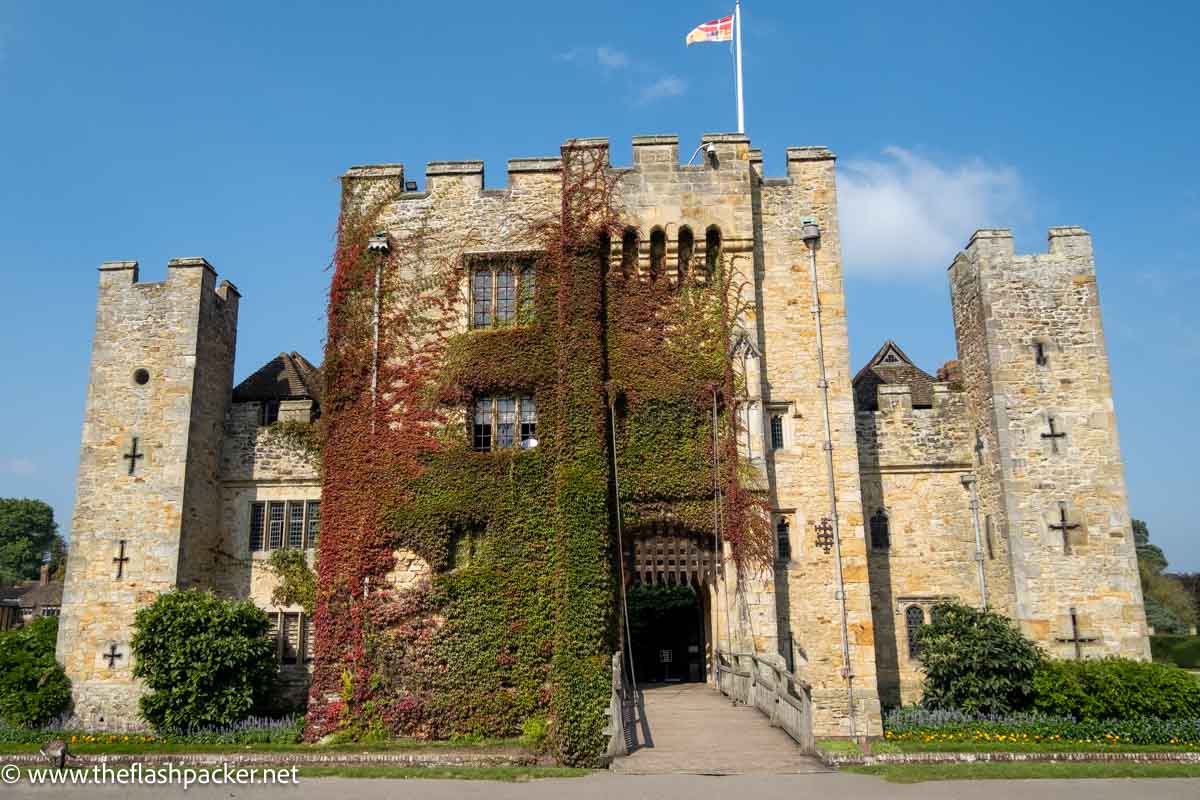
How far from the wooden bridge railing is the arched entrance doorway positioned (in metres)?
1.34

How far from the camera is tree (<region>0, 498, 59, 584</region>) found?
82.0m

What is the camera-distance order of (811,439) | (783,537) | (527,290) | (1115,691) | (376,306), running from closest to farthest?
(1115,691)
(783,537)
(811,439)
(527,290)
(376,306)

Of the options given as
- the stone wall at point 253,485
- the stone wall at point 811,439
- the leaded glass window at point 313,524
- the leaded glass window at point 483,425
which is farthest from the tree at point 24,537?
the stone wall at point 811,439

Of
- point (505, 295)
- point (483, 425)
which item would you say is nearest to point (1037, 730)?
point (483, 425)

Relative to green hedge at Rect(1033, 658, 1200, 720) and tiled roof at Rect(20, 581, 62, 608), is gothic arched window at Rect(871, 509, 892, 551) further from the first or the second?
tiled roof at Rect(20, 581, 62, 608)

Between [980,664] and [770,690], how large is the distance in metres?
6.09

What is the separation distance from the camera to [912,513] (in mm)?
22859

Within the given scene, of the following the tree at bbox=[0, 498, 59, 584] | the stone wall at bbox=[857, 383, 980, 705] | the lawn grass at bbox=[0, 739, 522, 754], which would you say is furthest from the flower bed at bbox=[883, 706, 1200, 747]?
the tree at bbox=[0, 498, 59, 584]

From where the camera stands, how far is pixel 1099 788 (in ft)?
45.8

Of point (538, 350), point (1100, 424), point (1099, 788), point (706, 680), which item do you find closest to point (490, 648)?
point (706, 680)

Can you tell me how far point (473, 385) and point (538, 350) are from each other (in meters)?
1.80

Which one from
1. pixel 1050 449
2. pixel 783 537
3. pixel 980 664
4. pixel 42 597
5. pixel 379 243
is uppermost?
pixel 379 243

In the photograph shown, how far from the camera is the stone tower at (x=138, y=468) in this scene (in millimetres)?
21156

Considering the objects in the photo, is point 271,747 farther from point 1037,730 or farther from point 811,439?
point 1037,730
